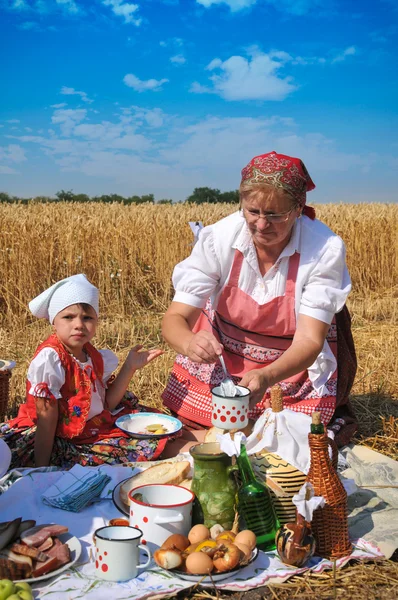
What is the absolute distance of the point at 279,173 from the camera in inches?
127

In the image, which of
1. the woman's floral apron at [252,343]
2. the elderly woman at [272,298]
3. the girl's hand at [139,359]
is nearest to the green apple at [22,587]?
the elderly woman at [272,298]

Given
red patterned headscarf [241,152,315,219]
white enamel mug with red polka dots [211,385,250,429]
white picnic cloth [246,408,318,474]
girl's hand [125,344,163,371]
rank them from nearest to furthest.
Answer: white enamel mug with red polka dots [211,385,250,429] → white picnic cloth [246,408,318,474] → red patterned headscarf [241,152,315,219] → girl's hand [125,344,163,371]

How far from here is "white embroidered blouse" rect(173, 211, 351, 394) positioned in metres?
3.51

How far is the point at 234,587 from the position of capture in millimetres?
2326

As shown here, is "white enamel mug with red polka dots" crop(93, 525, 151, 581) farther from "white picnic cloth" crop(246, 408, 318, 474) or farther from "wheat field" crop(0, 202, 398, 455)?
"wheat field" crop(0, 202, 398, 455)

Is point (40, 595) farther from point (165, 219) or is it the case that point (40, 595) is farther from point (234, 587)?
point (165, 219)

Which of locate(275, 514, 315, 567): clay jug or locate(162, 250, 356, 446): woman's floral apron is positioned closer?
locate(275, 514, 315, 567): clay jug

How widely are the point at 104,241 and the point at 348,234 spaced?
3989 millimetres

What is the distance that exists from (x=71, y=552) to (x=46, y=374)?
1135mm

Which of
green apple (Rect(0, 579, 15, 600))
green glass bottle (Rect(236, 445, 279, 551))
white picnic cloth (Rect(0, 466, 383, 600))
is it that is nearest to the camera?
green apple (Rect(0, 579, 15, 600))

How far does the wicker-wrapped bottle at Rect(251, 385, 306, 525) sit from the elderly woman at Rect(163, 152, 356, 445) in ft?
1.90

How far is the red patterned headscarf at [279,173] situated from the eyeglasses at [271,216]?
4.0 inches

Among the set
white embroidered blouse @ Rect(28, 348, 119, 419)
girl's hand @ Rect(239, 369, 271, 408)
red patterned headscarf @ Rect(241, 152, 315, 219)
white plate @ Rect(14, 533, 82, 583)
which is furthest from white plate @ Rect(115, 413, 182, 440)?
red patterned headscarf @ Rect(241, 152, 315, 219)

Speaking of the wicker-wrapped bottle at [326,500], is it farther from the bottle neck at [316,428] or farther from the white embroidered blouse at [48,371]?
the white embroidered blouse at [48,371]
